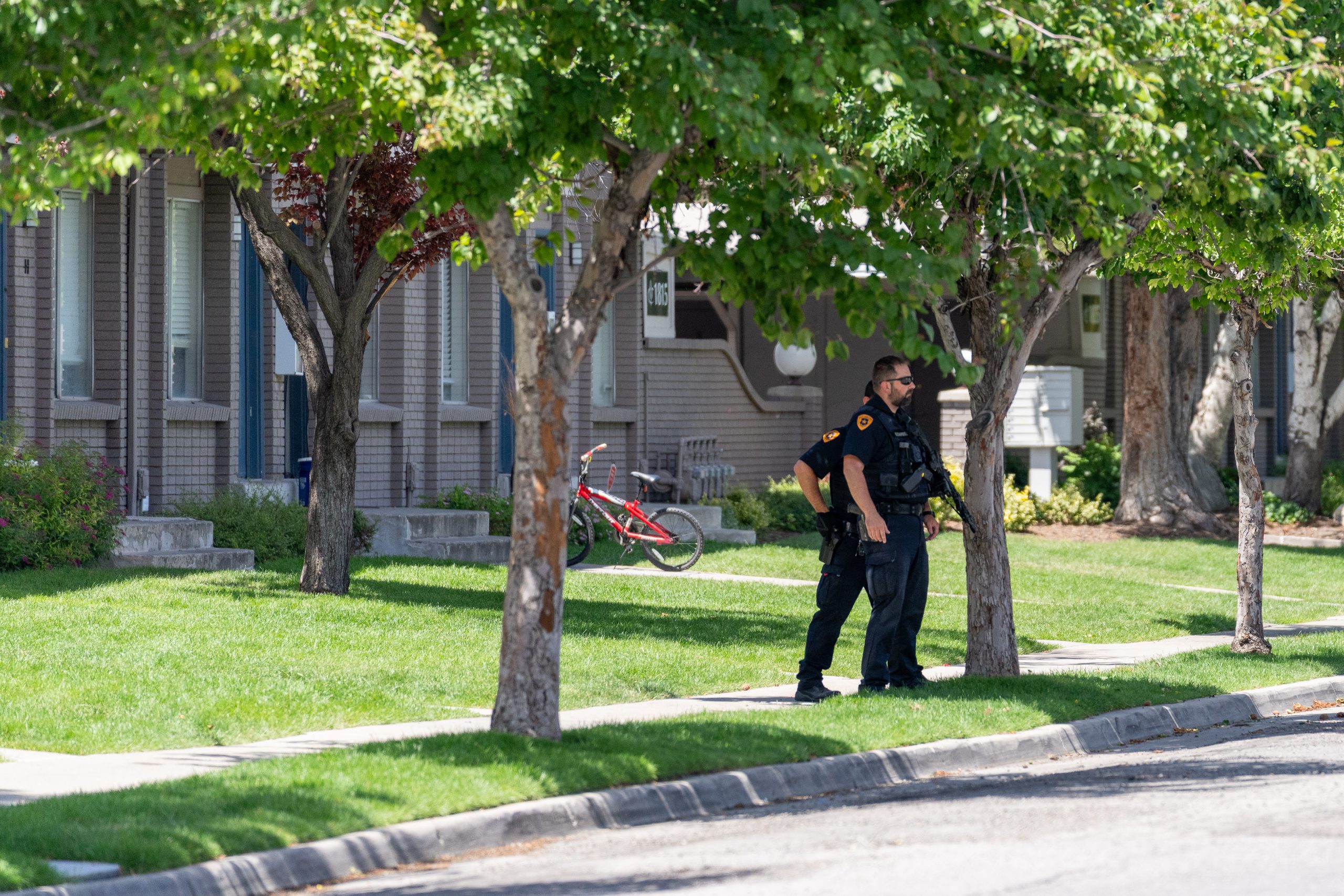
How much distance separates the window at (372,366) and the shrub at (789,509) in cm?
565

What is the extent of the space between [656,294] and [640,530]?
6147mm

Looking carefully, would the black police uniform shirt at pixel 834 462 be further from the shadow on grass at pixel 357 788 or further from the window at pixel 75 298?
the window at pixel 75 298

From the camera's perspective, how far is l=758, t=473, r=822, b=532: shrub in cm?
2353

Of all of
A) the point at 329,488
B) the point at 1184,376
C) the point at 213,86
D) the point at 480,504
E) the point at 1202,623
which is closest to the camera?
the point at 213,86

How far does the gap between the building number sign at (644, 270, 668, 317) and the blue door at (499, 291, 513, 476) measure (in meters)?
2.46

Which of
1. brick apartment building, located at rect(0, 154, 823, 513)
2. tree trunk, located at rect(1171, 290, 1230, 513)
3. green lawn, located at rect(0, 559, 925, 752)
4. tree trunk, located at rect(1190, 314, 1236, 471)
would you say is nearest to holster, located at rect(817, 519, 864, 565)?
green lawn, located at rect(0, 559, 925, 752)

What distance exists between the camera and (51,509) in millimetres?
14867

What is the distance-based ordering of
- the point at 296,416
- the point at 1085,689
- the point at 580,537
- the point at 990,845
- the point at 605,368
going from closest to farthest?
the point at 990,845
the point at 1085,689
the point at 296,416
the point at 580,537
the point at 605,368

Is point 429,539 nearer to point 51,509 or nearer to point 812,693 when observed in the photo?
point 51,509

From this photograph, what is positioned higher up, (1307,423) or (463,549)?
(1307,423)

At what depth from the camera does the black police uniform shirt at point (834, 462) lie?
1073cm

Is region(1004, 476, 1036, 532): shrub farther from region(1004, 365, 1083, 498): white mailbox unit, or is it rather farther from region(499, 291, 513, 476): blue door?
region(499, 291, 513, 476): blue door

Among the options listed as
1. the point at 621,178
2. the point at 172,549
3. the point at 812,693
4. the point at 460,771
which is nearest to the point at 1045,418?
the point at 172,549

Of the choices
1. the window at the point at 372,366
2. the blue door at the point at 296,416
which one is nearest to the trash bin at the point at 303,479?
the blue door at the point at 296,416
